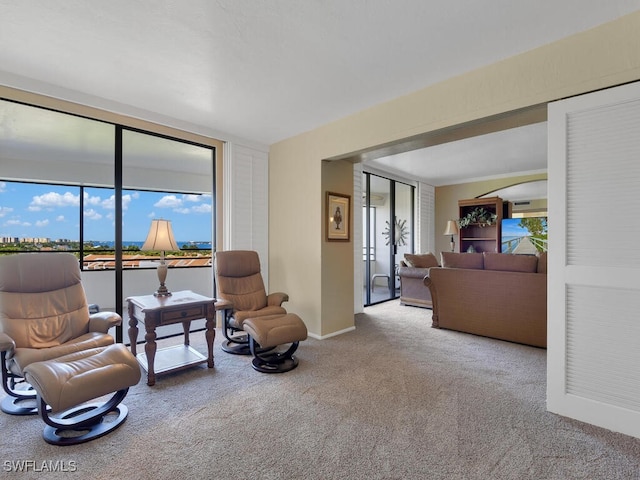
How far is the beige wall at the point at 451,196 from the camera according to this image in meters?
7.06

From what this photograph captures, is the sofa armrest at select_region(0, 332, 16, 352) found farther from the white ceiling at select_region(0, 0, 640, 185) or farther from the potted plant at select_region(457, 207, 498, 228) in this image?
the potted plant at select_region(457, 207, 498, 228)

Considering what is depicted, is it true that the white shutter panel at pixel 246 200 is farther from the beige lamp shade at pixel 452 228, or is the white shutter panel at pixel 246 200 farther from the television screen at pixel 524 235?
the television screen at pixel 524 235

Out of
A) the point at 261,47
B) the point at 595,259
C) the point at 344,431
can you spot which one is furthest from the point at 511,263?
the point at 261,47

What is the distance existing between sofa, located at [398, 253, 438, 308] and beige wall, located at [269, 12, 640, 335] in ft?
5.89

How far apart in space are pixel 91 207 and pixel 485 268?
6391 mm

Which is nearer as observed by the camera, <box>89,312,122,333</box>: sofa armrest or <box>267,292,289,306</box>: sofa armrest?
<box>89,312,122,333</box>: sofa armrest

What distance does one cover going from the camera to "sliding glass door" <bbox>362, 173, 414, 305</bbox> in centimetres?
674

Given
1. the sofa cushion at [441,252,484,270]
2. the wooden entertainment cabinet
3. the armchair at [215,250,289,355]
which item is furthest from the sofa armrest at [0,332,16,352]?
the wooden entertainment cabinet

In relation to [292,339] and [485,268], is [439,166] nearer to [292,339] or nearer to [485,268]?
[485,268]

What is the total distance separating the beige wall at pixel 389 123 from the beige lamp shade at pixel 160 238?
159 cm

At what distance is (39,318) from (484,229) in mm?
7817

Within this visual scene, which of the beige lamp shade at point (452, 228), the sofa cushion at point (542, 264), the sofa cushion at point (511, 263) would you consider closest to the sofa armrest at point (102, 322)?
the sofa cushion at point (511, 263)

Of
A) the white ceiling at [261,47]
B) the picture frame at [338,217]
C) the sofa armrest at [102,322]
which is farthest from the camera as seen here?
the picture frame at [338,217]

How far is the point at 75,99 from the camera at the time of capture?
3.02 metres
